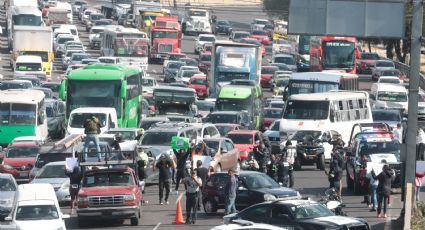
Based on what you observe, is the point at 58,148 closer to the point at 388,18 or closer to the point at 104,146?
the point at 104,146

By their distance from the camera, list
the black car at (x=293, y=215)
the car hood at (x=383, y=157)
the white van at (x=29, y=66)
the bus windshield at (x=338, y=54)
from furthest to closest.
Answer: the bus windshield at (x=338, y=54), the white van at (x=29, y=66), the car hood at (x=383, y=157), the black car at (x=293, y=215)

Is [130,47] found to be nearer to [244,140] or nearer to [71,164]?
[244,140]

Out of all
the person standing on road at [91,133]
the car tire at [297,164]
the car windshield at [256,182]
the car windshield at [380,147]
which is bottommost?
the car tire at [297,164]

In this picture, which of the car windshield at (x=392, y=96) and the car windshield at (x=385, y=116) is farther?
the car windshield at (x=392, y=96)

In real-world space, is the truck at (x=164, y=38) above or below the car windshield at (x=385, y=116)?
above

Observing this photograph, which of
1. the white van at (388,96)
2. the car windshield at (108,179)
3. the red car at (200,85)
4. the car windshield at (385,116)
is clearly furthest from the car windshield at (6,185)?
the red car at (200,85)

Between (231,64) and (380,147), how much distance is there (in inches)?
1285

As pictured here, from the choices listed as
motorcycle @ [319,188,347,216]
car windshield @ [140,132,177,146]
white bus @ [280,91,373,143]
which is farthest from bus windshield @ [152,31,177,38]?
motorcycle @ [319,188,347,216]

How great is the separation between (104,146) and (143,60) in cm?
4545

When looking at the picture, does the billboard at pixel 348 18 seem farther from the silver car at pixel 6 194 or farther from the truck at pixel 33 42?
the truck at pixel 33 42

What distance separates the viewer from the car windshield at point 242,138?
51188mm

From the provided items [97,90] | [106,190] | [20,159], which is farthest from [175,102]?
[106,190]

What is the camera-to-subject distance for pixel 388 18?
126ft

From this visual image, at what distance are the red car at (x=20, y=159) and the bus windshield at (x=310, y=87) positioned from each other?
1635 cm
